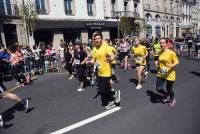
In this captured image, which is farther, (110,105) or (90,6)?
(90,6)

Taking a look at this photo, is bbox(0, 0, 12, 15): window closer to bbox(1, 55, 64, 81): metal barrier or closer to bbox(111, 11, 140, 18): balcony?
bbox(1, 55, 64, 81): metal barrier

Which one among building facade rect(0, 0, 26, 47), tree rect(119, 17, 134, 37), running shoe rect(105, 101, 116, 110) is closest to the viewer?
running shoe rect(105, 101, 116, 110)

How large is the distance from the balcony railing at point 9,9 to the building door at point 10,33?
3.17ft

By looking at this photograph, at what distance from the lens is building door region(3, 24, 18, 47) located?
21862 mm

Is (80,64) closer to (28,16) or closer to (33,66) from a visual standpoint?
(33,66)

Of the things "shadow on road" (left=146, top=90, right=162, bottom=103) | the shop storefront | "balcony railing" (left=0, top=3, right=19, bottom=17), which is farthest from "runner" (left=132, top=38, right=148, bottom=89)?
the shop storefront

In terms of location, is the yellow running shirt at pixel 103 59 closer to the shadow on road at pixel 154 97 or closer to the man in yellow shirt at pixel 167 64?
the man in yellow shirt at pixel 167 64

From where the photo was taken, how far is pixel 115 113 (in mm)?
6340

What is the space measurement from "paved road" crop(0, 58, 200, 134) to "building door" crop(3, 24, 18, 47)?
13.5m

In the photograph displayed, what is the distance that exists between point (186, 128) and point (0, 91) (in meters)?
4.44

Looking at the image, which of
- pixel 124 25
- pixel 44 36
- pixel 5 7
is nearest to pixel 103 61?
pixel 5 7

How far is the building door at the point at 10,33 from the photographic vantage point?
2186cm

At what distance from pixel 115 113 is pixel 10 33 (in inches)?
715

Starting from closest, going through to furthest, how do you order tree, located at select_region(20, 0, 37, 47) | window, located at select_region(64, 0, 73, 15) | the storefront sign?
tree, located at select_region(20, 0, 37, 47), window, located at select_region(64, 0, 73, 15), the storefront sign
